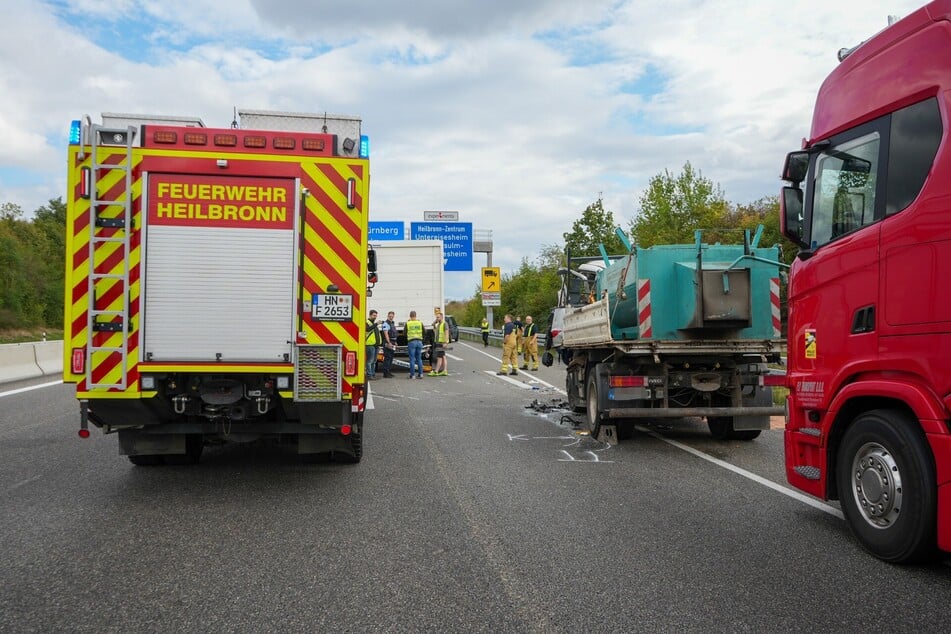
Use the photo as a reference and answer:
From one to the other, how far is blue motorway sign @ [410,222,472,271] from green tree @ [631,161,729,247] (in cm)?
797

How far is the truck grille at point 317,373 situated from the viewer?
622cm

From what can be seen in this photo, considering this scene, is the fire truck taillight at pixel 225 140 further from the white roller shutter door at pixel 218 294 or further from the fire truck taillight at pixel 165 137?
the white roller shutter door at pixel 218 294

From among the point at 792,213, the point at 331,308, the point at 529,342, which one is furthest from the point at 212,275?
the point at 529,342

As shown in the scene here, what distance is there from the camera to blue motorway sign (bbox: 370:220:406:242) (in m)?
34.5

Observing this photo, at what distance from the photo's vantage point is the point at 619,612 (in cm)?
380

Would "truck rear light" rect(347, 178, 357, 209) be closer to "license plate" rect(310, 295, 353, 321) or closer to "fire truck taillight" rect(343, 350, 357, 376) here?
"license plate" rect(310, 295, 353, 321)

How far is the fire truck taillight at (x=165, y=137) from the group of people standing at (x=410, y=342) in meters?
12.0

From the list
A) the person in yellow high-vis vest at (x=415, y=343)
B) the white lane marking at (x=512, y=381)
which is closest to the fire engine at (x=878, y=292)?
the white lane marking at (x=512, y=381)

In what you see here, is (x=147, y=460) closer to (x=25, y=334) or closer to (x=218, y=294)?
(x=218, y=294)

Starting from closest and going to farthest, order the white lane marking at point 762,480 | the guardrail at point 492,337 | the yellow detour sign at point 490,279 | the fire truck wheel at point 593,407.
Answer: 1. the white lane marking at point 762,480
2. the fire truck wheel at point 593,407
3. the guardrail at point 492,337
4. the yellow detour sign at point 490,279

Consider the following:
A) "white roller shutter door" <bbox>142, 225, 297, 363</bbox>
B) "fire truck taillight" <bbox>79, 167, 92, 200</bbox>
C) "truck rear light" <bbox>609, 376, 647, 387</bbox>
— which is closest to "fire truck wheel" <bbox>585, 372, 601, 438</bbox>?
"truck rear light" <bbox>609, 376, 647, 387</bbox>

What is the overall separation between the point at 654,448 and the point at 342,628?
5966 mm

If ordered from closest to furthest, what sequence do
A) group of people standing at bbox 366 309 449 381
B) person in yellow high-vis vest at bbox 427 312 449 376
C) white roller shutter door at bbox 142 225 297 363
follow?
white roller shutter door at bbox 142 225 297 363, group of people standing at bbox 366 309 449 381, person in yellow high-vis vest at bbox 427 312 449 376

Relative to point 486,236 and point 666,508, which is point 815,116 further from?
point 486,236
